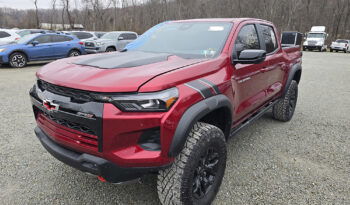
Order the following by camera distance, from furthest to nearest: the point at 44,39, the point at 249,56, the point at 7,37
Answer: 1. the point at 7,37
2. the point at 44,39
3. the point at 249,56

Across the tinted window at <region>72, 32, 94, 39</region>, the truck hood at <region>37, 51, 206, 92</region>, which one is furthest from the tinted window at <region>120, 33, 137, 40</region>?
the truck hood at <region>37, 51, 206, 92</region>

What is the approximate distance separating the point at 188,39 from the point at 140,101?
1.52 m

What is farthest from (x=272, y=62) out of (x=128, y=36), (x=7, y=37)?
(x=7, y=37)

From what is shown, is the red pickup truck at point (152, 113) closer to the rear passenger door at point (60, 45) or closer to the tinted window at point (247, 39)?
the tinted window at point (247, 39)

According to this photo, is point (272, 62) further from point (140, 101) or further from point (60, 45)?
point (60, 45)

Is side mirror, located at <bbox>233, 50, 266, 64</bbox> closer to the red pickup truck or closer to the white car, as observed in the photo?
the red pickup truck

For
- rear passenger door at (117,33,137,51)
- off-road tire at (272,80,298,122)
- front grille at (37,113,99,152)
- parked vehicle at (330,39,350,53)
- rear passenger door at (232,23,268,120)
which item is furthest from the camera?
parked vehicle at (330,39,350,53)

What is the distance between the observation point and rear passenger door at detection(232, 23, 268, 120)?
2761mm

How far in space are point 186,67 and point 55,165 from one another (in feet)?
6.93

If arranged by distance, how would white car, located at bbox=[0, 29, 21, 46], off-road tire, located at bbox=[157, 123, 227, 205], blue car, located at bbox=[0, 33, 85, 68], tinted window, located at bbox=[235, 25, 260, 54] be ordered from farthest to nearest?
white car, located at bbox=[0, 29, 21, 46] → blue car, located at bbox=[0, 33, 85, 68] → tinted window, located at bbox=[235, 25, 260, 54] → off-road tire, located at bbox=[157, 123, 227, 205]

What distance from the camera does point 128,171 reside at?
6.12ft

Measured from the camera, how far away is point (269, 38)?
3799 mm

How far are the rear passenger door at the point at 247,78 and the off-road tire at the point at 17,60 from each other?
1077 centimetres

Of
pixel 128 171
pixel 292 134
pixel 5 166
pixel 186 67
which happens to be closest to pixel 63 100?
pixel 128 171
